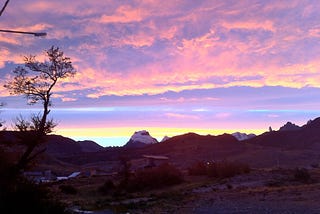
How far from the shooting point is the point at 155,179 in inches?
2336

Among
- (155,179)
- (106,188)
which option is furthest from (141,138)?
(106,188)

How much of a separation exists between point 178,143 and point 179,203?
108 m

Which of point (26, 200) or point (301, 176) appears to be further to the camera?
point (301, 176)

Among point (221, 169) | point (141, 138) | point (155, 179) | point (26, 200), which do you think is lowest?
point (26, 200)

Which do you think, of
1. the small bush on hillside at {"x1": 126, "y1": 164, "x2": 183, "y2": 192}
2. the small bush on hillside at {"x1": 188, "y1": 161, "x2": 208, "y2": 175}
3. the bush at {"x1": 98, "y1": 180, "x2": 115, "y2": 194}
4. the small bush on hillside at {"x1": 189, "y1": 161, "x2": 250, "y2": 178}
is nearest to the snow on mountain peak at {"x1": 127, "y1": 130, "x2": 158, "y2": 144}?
the small bush on hillside at {"x1": 188, "y1": 161, "x2": 208, "y2": 175}

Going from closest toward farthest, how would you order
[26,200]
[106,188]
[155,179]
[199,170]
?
[26,200] < [106,188] < [155,179] < [199,170]

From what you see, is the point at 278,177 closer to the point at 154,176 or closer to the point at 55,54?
the point at 154,176

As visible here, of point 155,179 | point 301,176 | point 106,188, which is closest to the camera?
point 301,176

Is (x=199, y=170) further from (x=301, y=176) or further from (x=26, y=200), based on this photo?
(x=26, y=200)

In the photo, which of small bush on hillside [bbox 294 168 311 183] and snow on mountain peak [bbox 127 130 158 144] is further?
snow on mountain peak [bbox 127 130 158 144]

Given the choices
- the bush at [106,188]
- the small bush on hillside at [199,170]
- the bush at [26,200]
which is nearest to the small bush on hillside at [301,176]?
the small bush on hillside at [199,170]

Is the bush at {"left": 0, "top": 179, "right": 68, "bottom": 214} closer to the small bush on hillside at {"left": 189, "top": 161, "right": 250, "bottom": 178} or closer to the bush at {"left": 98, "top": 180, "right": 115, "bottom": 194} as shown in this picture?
the bush at {"left": 98, "top": 180, "right": 115, "bottom": 194}

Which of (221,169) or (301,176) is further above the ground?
(221,169)

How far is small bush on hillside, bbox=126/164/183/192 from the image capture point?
57.5 metres
